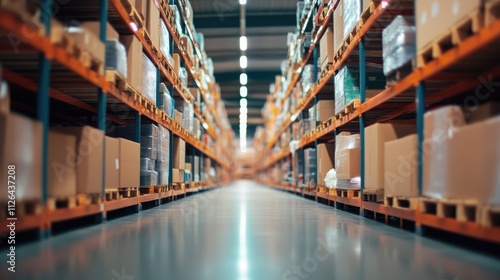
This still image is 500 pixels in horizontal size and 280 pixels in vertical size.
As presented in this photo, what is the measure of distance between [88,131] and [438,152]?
2.98 meters

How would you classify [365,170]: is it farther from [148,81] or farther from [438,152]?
[148,81]

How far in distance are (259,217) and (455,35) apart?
3.24m

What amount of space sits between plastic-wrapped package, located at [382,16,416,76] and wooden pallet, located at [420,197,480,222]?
137 centimetres

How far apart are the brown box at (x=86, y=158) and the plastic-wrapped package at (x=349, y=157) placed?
3216mm

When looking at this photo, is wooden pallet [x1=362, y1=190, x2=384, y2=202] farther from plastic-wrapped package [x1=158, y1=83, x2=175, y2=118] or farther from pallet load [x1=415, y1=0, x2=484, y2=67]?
plastic-wrapped package [x1=158, y1=83, x2=175, y2=118]

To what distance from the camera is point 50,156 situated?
11.5ft

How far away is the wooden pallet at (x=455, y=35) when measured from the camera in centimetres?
279

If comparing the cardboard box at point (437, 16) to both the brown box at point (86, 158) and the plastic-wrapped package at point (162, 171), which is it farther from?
the plastic-wrapped package at point (162, 171)

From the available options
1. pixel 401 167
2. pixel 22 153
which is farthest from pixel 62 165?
pixel 401 167

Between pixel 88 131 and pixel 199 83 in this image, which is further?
pixel 199 83

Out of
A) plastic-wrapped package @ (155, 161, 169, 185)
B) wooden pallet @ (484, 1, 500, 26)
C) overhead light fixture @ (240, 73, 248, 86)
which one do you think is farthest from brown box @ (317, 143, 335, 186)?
overhead light fixture @ (240, 73, 248, 86)

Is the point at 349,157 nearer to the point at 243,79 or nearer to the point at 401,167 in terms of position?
the point at 401,167

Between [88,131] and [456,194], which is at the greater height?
[88,131]

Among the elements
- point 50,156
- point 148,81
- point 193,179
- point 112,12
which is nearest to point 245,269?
point 50,156
